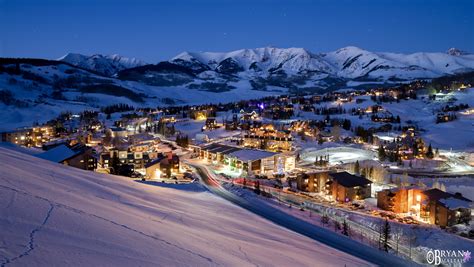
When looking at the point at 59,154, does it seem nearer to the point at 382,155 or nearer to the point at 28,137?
the point at 28,137

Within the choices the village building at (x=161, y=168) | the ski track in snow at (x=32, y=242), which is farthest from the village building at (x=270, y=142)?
the ski track in snow at (x=32, y=242)

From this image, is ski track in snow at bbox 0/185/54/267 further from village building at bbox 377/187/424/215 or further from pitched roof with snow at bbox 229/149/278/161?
pitched roof with snow at bbox 229/149/278/161

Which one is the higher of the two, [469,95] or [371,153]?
[469,95]

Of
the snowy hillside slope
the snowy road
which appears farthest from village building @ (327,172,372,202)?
the snowy hillside slope

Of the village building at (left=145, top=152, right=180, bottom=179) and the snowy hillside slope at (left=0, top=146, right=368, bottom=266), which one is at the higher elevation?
the snowy hillside slope at (left=0, top=146, right=368, bottom=266)

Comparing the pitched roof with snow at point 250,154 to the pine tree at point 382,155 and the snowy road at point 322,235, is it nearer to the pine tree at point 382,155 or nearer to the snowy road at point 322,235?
the snowy road at point 322,235

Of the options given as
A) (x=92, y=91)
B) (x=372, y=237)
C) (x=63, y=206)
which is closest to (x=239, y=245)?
(x=63, y=206)

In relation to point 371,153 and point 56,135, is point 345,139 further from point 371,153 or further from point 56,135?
point 56,135

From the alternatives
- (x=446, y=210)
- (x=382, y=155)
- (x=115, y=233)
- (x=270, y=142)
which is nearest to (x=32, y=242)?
(x=115, y=233)
